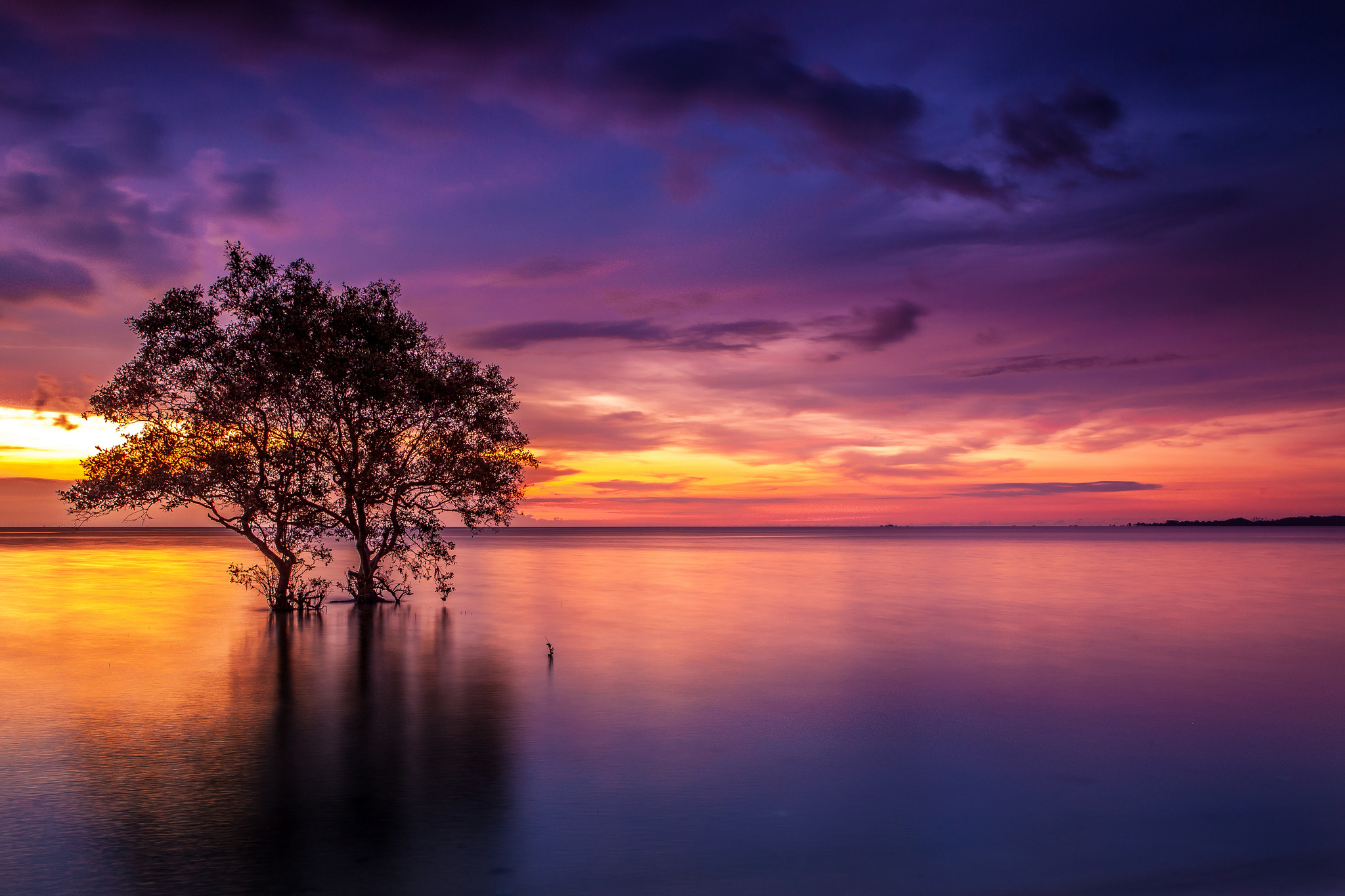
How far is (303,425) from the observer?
118 feet

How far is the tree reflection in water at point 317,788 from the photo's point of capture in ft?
37.3

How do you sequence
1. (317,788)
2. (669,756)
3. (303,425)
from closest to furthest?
1. (317,788)
2. (669,756)
3. (303,425)

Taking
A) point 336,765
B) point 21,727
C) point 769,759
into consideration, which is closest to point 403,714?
point 336,765

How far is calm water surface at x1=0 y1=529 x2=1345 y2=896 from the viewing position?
11.7 meters

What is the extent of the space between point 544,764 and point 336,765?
400 cm

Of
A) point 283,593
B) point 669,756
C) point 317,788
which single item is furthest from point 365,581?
point 669,756

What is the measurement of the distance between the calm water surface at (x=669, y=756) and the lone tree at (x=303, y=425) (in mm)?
5175

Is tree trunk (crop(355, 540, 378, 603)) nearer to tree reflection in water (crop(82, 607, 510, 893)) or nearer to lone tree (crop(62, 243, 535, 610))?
lone tree (crop(62, 243, 535, 610))

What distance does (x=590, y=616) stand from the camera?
44.2 metres

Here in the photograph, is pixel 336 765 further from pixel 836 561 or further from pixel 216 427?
pixel 836 561

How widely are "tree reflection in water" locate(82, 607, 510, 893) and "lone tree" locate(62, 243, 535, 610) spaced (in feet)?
38.0

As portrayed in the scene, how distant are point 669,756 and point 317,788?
672 cm

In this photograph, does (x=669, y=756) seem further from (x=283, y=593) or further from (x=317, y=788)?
(x=283, y=593)

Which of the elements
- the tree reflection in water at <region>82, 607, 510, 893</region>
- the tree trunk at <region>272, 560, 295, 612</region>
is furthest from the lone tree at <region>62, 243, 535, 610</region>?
the tree reflection in water at <region>82, 607, 510, 893</region>
